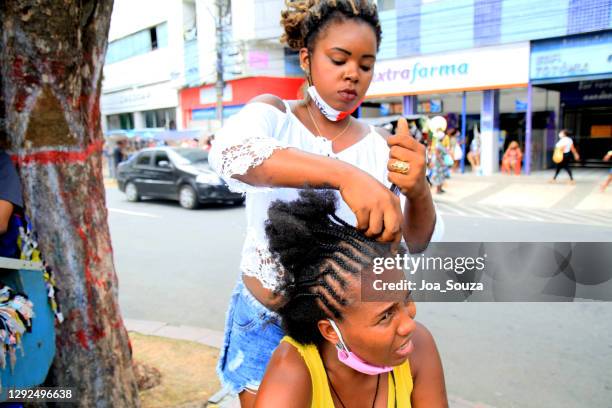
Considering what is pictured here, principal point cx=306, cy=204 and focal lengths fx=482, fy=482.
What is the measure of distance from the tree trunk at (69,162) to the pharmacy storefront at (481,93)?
47.7ft

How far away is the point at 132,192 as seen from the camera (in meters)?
12.5

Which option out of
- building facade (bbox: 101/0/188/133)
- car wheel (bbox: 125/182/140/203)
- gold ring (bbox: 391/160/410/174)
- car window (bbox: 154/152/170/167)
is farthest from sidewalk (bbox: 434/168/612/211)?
building facade (bbox: 101/0/188/133)

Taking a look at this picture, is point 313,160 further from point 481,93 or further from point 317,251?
point 481,93

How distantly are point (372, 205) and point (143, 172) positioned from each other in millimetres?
11839

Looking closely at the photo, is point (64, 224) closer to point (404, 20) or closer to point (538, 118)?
point (404, 20)

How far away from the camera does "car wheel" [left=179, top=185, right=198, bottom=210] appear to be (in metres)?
10.6

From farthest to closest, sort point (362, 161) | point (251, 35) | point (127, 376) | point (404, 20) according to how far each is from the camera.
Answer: point (251, 35) < point (404, 20) < point (127, 376) < point (362, 161)

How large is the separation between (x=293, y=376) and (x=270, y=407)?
0.11 m

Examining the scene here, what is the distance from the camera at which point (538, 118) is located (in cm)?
1669

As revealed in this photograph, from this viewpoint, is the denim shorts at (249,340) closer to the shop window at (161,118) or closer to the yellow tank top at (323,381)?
the yellow tank top at (323,381)

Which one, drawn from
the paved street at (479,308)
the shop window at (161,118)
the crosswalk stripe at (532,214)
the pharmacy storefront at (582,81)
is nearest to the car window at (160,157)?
the paved street at (479,308)

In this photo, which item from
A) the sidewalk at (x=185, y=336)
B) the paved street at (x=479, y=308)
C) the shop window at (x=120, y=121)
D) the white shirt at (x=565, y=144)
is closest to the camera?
the sidewalk at (x=185, y=336)

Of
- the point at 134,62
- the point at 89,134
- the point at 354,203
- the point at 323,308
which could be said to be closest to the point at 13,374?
the point at 89,134

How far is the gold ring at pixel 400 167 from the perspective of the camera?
1.05 m
